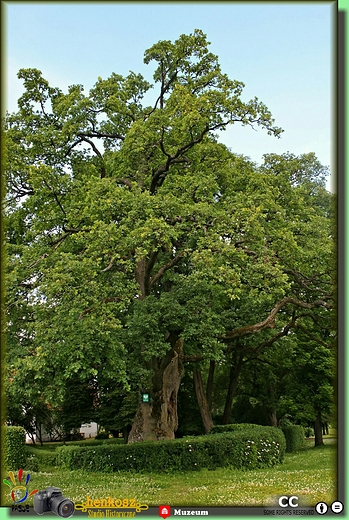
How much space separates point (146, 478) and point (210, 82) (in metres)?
10.7

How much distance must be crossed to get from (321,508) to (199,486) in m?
4.41

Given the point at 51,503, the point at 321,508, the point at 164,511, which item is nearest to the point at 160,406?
the point at 164,511

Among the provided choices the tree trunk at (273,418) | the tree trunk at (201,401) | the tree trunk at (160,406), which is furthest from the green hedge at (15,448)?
the tree trunk at (273,418)

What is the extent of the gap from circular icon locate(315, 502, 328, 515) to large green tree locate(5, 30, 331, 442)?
14.9ft

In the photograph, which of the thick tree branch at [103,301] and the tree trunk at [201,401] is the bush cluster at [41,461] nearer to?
the tree trunk at [201,401]

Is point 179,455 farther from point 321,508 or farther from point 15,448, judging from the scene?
point 15,448

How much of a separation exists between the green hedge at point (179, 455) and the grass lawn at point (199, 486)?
1.30 feet

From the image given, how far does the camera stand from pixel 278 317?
18125 millimetres

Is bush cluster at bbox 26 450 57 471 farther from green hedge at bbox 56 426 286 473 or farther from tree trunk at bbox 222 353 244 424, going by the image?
tree trunk at bbox 222 353 244 424

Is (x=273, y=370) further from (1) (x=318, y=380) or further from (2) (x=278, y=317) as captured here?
(2) (x=278, y=317)

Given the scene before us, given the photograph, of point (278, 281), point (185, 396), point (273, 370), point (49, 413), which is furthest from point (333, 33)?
point (49, 413)

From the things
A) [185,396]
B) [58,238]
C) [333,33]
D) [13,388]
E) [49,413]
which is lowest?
[49,413]

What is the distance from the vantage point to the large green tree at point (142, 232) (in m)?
10.6

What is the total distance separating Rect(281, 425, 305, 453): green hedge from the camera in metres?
25.5
